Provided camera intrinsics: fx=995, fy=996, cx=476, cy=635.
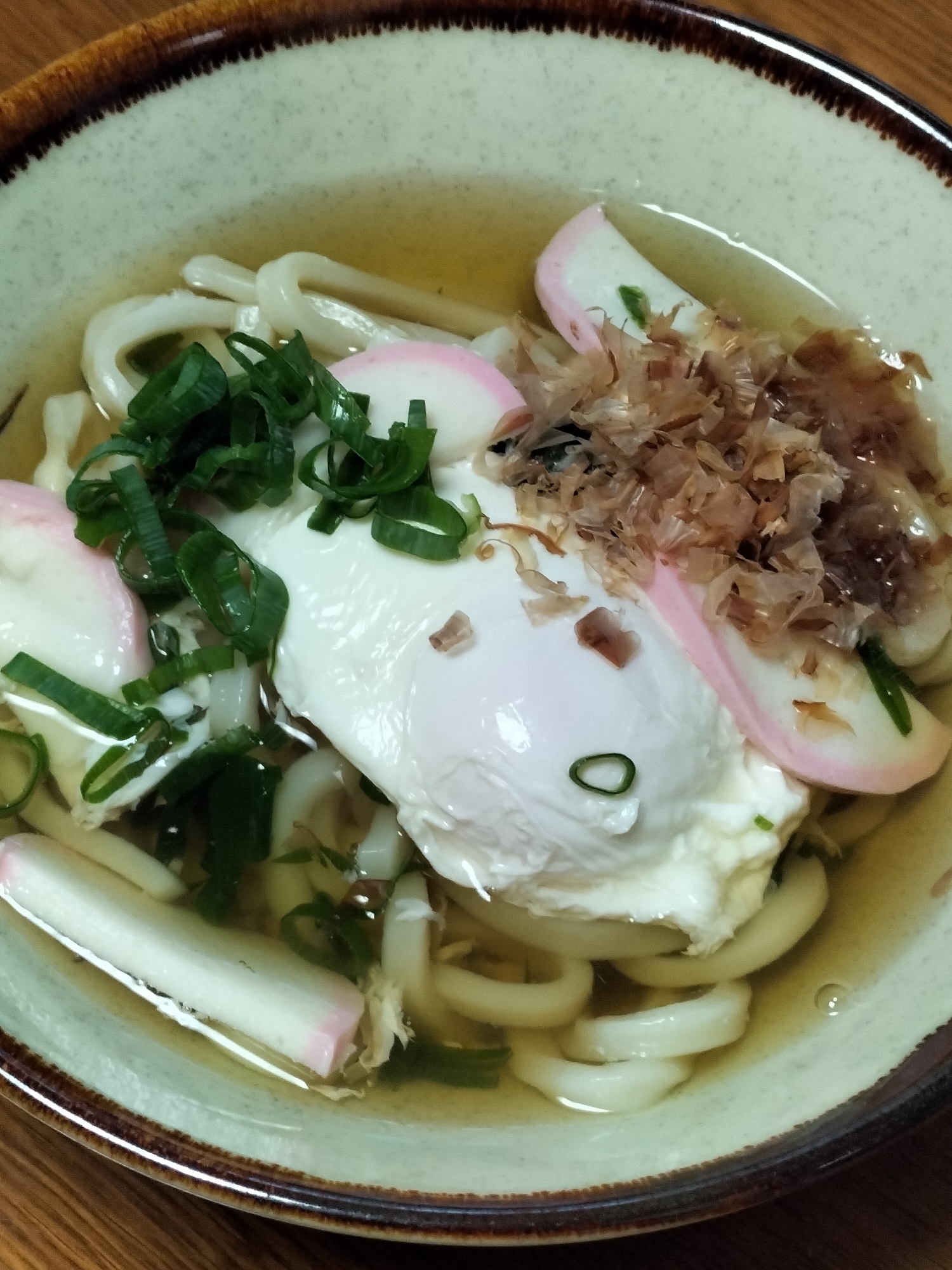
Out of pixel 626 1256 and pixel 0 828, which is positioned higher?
pixel 626 1256

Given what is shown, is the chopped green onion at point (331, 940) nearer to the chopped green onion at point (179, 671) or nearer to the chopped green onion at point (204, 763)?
the chopped green onion at point (204, 763)

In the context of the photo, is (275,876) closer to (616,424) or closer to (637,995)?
(637,995)

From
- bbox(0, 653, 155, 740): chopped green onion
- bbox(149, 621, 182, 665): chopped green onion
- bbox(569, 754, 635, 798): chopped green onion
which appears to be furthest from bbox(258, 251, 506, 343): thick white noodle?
bbox(569, 754, 635, 798): chopped green onion

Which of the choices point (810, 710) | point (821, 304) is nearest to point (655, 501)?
point (810, 710)

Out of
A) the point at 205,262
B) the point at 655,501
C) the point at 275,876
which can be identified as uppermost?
the point at 655,501

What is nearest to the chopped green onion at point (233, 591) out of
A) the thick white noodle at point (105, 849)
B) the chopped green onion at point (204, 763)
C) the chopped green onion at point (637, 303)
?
the chopped green onion at point (204, 763)

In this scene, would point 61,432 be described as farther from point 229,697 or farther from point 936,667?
point 936,667
